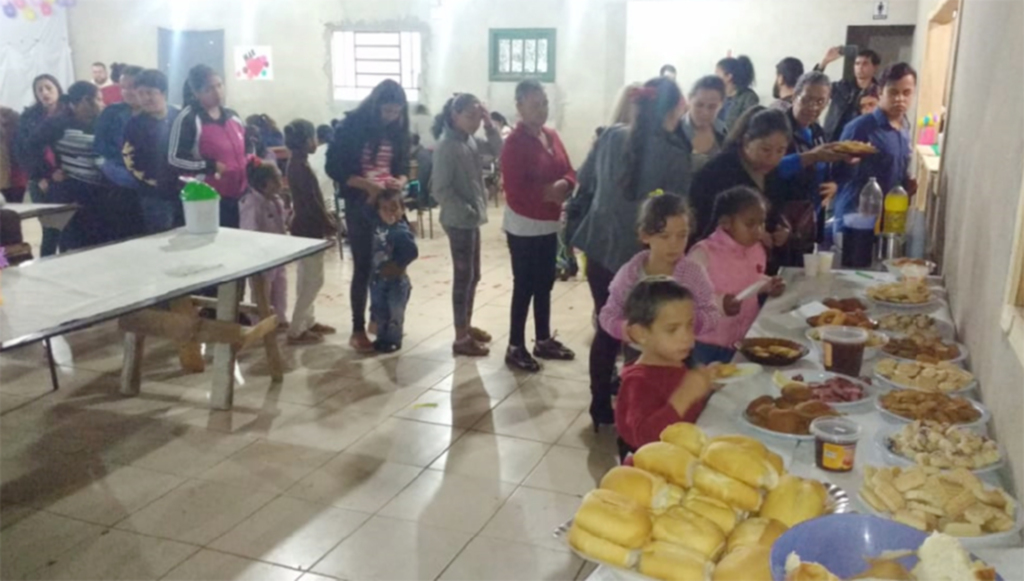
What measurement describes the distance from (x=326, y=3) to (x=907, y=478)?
10166mm

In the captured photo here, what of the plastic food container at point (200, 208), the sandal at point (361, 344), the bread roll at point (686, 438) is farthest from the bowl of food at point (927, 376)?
the plastic food container at point (200, 208)

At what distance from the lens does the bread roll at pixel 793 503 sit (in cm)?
123

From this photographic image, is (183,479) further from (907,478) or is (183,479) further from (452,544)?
(907,478)

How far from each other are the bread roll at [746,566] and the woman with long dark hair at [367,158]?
10.9 ft

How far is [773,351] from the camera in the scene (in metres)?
2.13

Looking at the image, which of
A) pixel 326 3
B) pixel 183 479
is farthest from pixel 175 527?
pixel 326 3

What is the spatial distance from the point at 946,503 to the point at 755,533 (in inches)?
14.0

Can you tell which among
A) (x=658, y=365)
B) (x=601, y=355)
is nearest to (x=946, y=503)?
(x=658, y=365)

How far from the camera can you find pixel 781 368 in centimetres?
209

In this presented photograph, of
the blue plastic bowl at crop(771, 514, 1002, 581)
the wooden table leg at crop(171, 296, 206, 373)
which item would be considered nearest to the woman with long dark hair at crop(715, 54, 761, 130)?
the wooden table leg at crop(171, 296, 206, 373)

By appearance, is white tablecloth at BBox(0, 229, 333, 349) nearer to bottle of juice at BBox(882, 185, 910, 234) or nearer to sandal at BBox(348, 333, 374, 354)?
sandal at BBox(348, 333, 374, 354)

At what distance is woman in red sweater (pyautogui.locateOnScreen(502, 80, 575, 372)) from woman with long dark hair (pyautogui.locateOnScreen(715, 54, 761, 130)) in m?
1.12

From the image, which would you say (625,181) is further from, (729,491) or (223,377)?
(729,491)

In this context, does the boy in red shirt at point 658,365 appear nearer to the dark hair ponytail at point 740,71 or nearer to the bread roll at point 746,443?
the bread roll at point 746,443
